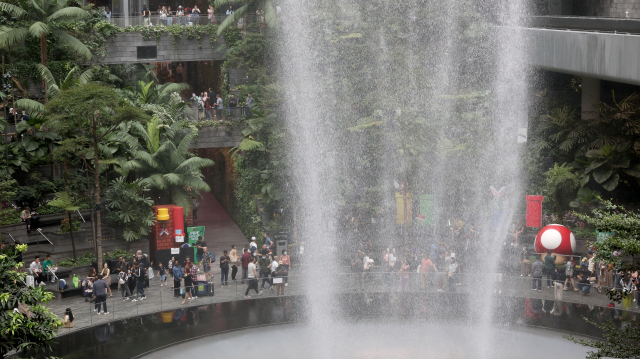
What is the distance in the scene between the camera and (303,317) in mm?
18500

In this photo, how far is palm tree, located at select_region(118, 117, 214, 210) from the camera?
2628 centimetres

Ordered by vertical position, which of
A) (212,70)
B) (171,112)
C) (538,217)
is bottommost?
(538,217)

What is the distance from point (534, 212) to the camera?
24109mm

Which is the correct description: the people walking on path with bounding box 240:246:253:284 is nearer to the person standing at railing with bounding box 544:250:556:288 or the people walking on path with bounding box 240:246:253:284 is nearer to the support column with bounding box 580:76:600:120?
the person standing at railing with bounding box 544:250:556:288

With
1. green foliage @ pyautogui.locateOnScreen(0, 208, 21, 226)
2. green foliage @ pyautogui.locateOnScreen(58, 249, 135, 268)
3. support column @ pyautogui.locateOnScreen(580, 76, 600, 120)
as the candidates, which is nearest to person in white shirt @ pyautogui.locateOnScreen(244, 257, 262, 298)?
green foliage @ pyautogui.locateOnScreen(58, 249, 135, 268)

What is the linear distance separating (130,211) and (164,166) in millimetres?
2705

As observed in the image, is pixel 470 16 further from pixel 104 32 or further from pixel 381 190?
pixel 104 32

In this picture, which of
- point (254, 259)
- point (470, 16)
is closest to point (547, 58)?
point (470, 16)

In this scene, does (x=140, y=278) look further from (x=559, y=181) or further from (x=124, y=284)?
(x=559, y=181)

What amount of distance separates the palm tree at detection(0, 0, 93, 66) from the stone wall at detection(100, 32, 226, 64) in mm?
3158

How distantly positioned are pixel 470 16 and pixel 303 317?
480 inches

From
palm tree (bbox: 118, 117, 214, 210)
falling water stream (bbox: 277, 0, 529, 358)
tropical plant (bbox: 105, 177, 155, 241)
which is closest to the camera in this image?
falling water stream (bbox: 277, 0, 529, 358)

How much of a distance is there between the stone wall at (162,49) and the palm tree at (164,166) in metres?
5.91

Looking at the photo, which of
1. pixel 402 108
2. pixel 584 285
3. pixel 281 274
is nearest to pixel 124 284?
pixel 281 274
